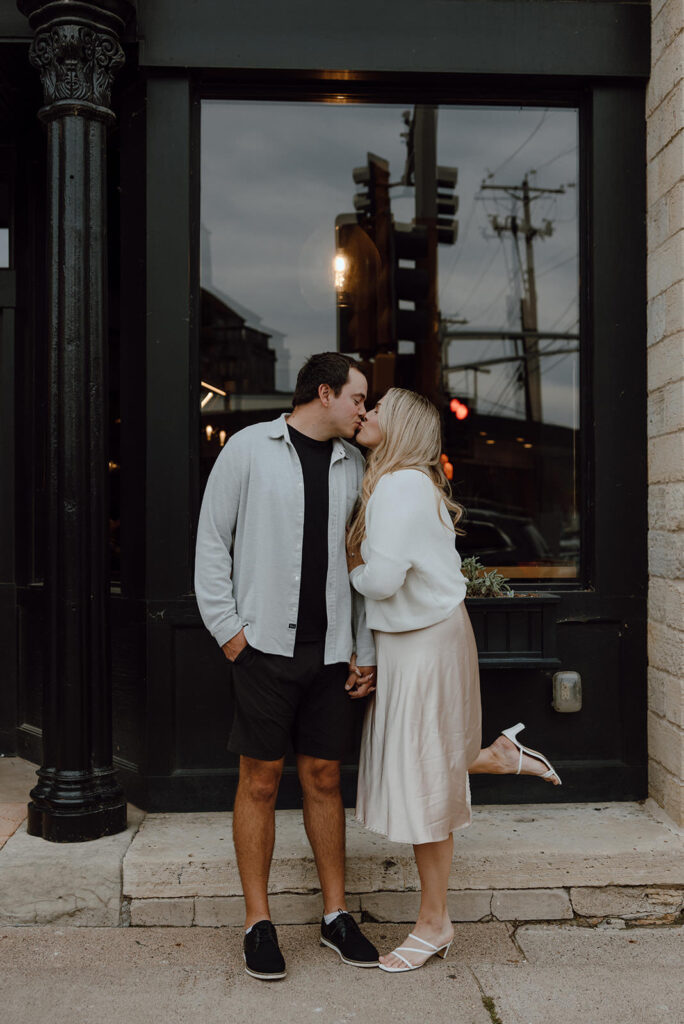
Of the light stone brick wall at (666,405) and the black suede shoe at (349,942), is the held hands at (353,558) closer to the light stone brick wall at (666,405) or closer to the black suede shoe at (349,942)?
the black suede shoe at (349,942)

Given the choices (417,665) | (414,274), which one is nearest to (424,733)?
(417,665)

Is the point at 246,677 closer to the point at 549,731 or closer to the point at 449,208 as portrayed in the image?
the point at 549,731

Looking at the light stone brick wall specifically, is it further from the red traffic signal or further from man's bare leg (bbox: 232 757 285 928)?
man's bare leg (bbox: 232 757 285 928)

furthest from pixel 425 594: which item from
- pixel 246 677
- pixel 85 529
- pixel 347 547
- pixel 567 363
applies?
pixel 567 363

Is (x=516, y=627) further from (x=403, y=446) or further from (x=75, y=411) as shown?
(x=75, y=411)

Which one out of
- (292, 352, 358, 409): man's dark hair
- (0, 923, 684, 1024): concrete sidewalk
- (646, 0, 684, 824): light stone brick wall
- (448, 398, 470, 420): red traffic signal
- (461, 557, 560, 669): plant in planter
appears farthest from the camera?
(448, 398, 470, 420): red traffic signal

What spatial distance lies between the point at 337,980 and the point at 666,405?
2725 millimetres

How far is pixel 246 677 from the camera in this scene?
11.0 ft

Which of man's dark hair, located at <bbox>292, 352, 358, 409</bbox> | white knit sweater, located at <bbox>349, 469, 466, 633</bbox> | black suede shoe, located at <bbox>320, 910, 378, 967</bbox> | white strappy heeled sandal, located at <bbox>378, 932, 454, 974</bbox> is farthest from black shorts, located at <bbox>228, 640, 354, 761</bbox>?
man's dark hair, located at <bbox>292, 352, 358, 409</bbox>

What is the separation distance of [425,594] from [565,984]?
1417 mm

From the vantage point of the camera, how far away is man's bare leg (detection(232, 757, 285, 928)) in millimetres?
3354

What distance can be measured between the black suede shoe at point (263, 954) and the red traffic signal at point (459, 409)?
9.29 ft

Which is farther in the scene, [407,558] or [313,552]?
[313,552]

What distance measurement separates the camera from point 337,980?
3.28 meters
